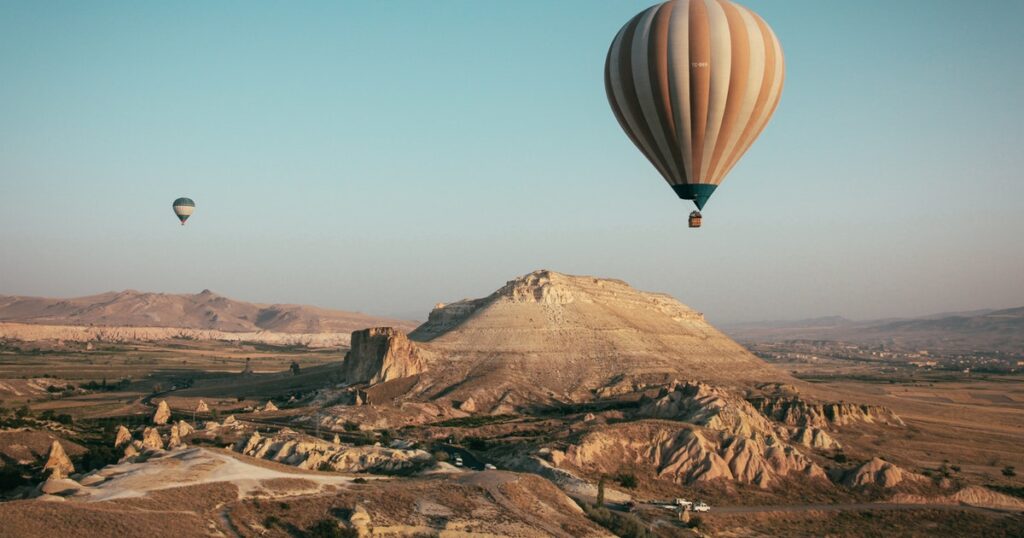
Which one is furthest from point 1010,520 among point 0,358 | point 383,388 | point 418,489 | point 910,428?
point 0,358

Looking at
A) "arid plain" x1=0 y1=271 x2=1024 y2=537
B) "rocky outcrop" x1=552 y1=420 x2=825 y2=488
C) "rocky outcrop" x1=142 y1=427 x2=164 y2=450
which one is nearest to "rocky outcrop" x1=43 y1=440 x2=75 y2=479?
"arid plain" x1=0 y1=271 x2=1024 y2=537

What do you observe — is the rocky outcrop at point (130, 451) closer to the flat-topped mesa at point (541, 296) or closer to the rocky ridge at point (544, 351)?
the rocky ridge at point (544, 351)

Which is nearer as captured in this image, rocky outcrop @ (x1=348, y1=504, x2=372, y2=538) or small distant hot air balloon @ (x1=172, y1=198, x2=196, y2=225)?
rocky outcrop @ (x1=348, y1=504, x2=372, y2=538)

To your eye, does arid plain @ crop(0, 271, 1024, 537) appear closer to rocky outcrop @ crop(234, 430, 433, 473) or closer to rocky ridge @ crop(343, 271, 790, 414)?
rocky outcrop @ crop(234, 430, 433, 473)

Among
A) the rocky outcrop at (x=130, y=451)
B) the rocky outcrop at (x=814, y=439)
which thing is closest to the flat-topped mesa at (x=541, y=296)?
the rocky outcrop at (x=814, y=439)

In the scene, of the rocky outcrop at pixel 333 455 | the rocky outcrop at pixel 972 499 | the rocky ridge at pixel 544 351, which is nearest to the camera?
the rocky outcrop at pixel 972 499
